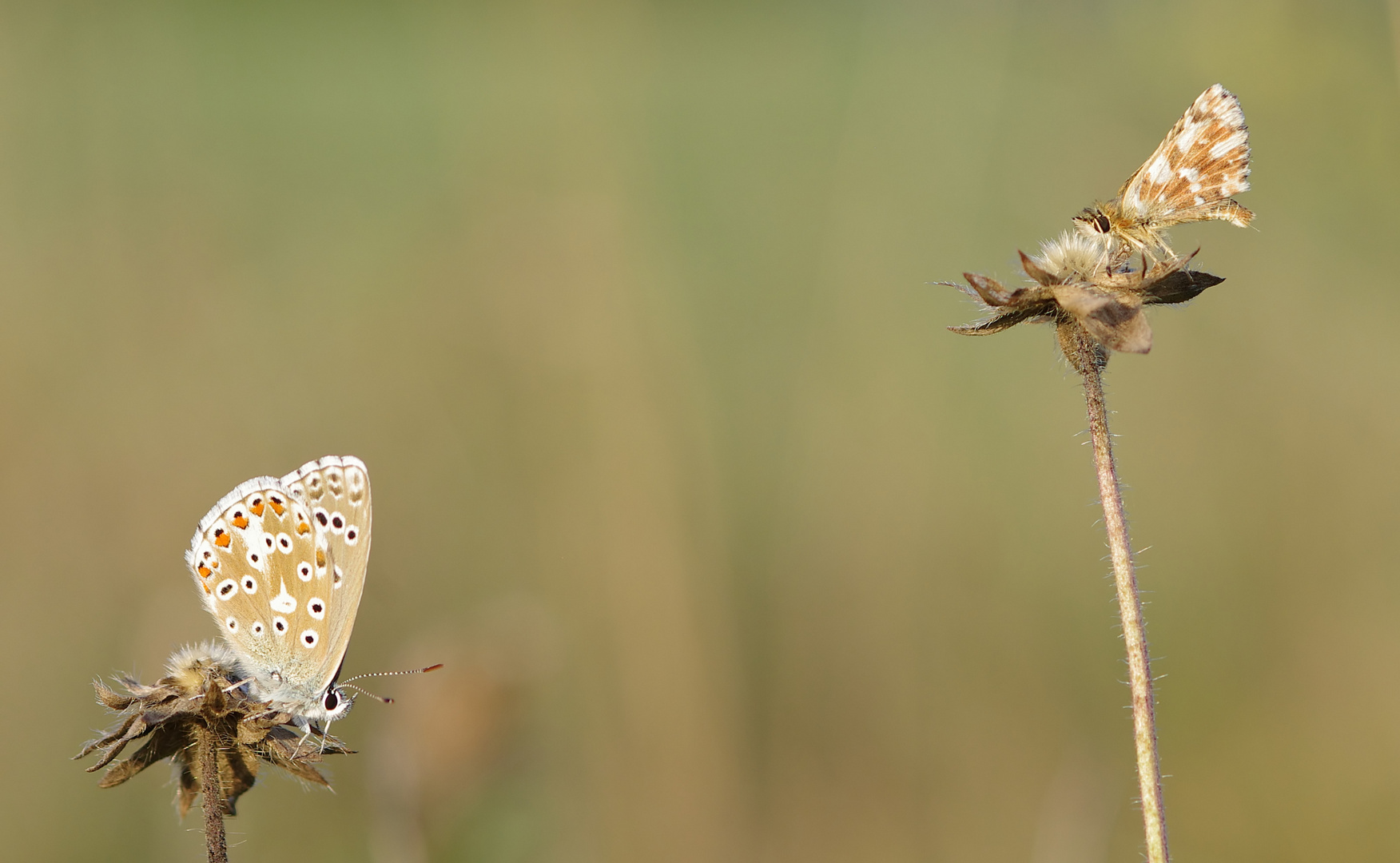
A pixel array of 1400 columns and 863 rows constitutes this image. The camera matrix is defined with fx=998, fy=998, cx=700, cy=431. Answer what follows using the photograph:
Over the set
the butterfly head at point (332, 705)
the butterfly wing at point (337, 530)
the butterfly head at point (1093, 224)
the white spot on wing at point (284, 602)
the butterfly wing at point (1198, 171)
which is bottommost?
the butterfly head at point (332, 705)

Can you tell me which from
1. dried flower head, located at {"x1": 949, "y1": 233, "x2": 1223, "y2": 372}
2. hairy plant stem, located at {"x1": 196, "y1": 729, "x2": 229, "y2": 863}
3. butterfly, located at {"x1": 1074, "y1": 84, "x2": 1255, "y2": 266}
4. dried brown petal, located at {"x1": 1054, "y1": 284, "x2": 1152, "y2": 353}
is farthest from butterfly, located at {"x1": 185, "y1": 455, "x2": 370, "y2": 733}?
butterfly, located at {"x1": 1074, "y1": 84, "x2": 1255, "y2": 266}

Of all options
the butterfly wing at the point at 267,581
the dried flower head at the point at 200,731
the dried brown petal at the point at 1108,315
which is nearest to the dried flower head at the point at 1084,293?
the dried brown petal at the point at 1108,315

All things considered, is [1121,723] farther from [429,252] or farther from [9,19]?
[9,19]

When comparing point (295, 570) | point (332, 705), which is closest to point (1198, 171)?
point (295, 570)

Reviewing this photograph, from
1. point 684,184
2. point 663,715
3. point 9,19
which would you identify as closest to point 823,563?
point 663,715

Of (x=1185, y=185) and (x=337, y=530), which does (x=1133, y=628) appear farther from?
(x=337, y=530)

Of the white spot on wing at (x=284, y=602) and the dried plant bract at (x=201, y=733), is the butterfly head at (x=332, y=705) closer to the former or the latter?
the white spot on wing at (x=284, y=602)
